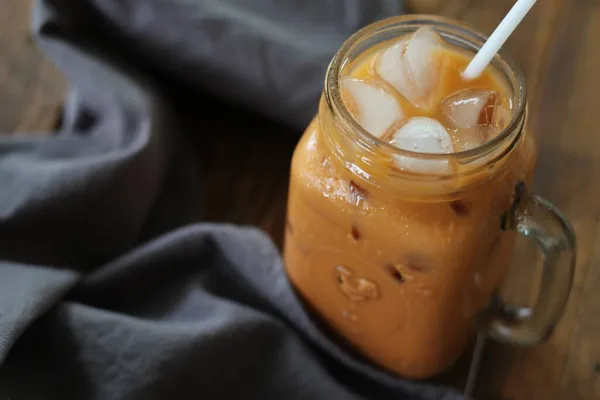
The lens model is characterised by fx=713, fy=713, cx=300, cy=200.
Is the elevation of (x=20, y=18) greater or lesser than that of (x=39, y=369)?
greater

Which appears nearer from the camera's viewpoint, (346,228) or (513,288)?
(346,228)

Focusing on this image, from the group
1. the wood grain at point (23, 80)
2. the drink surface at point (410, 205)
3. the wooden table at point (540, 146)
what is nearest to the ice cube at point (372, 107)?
the drink surface at point (410, 205)

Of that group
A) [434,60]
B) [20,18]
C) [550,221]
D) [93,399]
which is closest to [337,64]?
[434,60]

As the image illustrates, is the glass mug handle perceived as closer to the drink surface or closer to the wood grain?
the drink surface

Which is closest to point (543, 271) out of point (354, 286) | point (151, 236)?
point (354, 286)

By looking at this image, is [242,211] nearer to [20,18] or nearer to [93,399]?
[93,399]

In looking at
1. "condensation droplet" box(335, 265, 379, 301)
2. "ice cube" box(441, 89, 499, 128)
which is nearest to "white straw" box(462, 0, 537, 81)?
"ice cube" box(441, 89, 499, 128)
